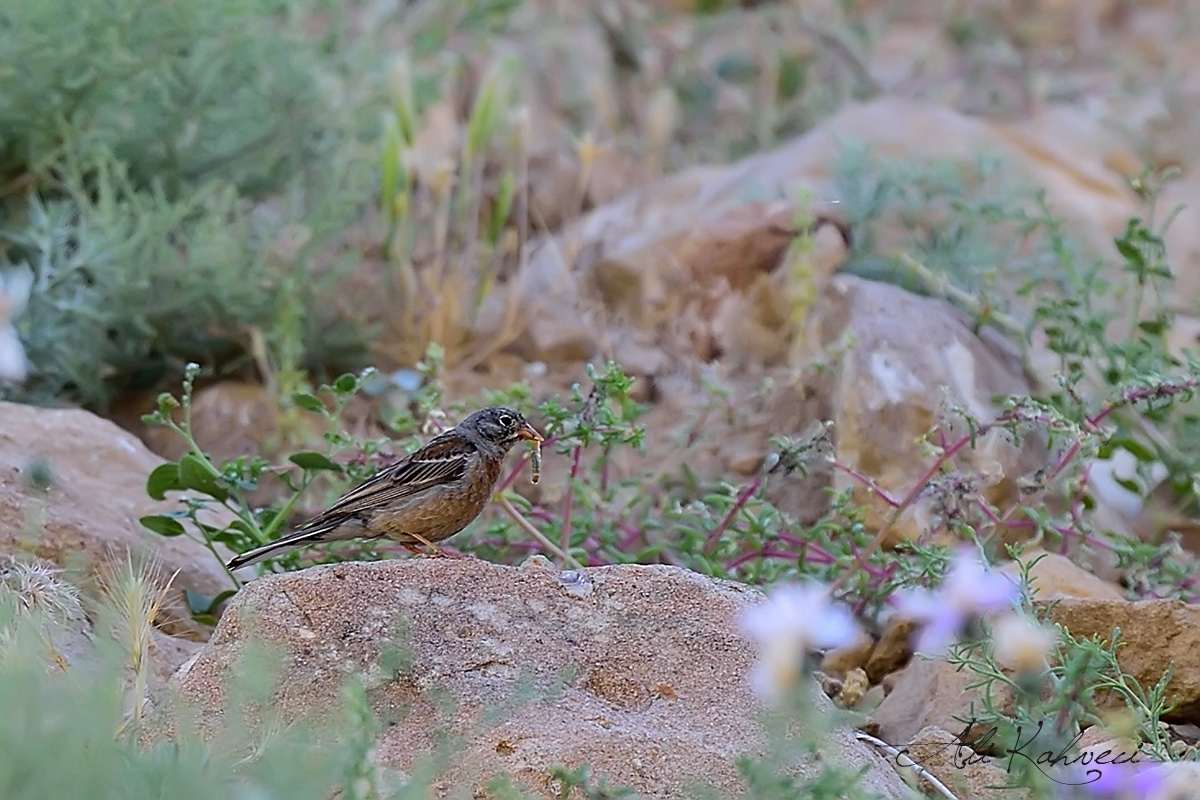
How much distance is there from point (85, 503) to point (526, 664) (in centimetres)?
154

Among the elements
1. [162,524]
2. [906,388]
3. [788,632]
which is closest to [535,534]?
[162,524]

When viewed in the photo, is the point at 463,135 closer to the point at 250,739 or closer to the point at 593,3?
the point at 593,3

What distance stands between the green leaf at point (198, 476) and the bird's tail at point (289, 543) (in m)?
0.26

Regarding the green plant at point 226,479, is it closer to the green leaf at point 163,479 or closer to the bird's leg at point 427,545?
the green leaf at point 163,479

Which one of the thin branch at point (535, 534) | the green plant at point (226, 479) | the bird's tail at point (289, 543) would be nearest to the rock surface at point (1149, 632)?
the thin branch at point (535, 534)

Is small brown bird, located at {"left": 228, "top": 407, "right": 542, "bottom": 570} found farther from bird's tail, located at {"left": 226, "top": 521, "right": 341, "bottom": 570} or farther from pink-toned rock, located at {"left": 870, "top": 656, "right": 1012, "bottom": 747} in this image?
pink-toned rock, located at {"left": 870, "top": 656, "right": 1012, "bottom": 747}

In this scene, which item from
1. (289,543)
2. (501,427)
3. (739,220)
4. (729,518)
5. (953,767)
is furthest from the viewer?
(739,220)

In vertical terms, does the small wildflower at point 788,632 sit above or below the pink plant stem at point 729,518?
above

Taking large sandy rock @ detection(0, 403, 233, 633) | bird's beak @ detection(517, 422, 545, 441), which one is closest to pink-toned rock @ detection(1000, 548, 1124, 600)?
bird's beak @ detection(517, 422, 545, 441)

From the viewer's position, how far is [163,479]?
397cm

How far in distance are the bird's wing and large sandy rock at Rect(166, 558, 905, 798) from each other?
0.59 m

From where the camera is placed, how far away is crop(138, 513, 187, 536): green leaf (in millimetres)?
3846

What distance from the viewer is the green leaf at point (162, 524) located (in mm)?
3846

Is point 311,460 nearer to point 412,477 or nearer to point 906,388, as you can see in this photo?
point 412,477
